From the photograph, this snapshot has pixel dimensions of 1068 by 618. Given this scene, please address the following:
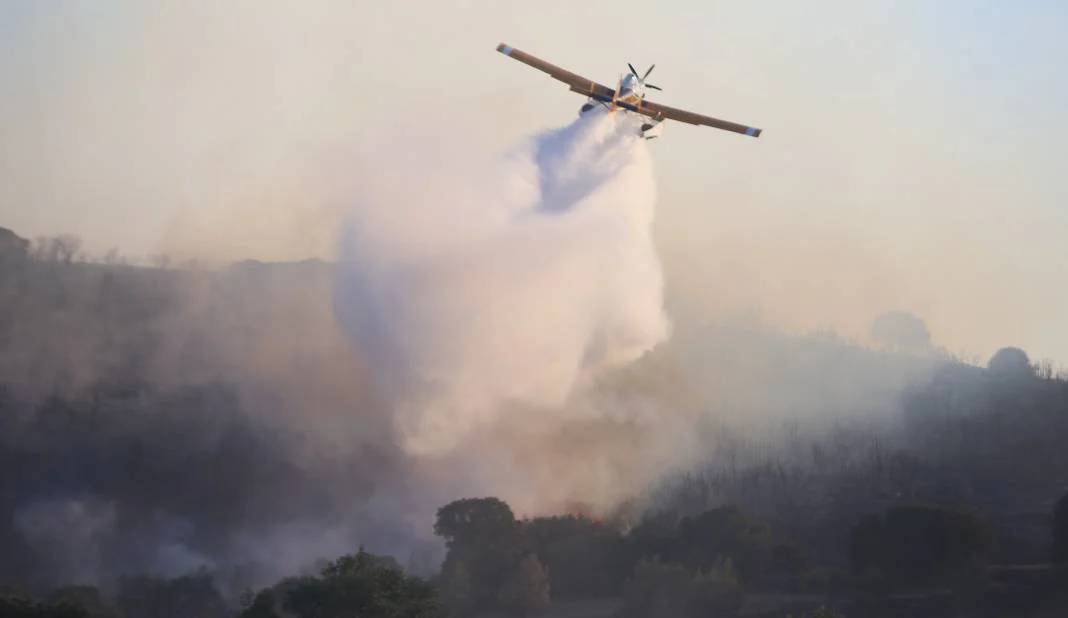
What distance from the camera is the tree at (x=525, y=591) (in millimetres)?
135125

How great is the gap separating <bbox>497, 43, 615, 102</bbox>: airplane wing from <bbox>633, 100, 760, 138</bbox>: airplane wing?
3543 millimetres

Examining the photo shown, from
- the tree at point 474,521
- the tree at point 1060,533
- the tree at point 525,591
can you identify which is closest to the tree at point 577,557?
the tree at point 474,521

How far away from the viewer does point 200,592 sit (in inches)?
5335

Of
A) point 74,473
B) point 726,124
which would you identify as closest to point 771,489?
point 726,124

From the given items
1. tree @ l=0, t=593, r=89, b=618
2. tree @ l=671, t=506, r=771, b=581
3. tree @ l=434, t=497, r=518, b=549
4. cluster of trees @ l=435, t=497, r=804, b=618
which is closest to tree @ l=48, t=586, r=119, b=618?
tree @ l=0, t=593, r=89, b=618

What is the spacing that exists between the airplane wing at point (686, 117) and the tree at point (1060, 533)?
173ft

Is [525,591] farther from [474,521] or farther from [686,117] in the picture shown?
[686,117]

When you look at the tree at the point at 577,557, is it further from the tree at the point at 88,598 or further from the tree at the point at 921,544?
the tree at the point at 88,598

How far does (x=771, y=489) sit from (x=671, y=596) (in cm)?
5541

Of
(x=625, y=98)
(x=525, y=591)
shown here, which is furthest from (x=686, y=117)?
(x=525, y=591)

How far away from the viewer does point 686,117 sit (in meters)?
124

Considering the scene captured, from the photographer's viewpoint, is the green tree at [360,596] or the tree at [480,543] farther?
the tree at [480,543]

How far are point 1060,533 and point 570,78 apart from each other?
69.8 metres

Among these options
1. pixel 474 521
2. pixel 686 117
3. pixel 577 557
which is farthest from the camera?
pixel 474 521
